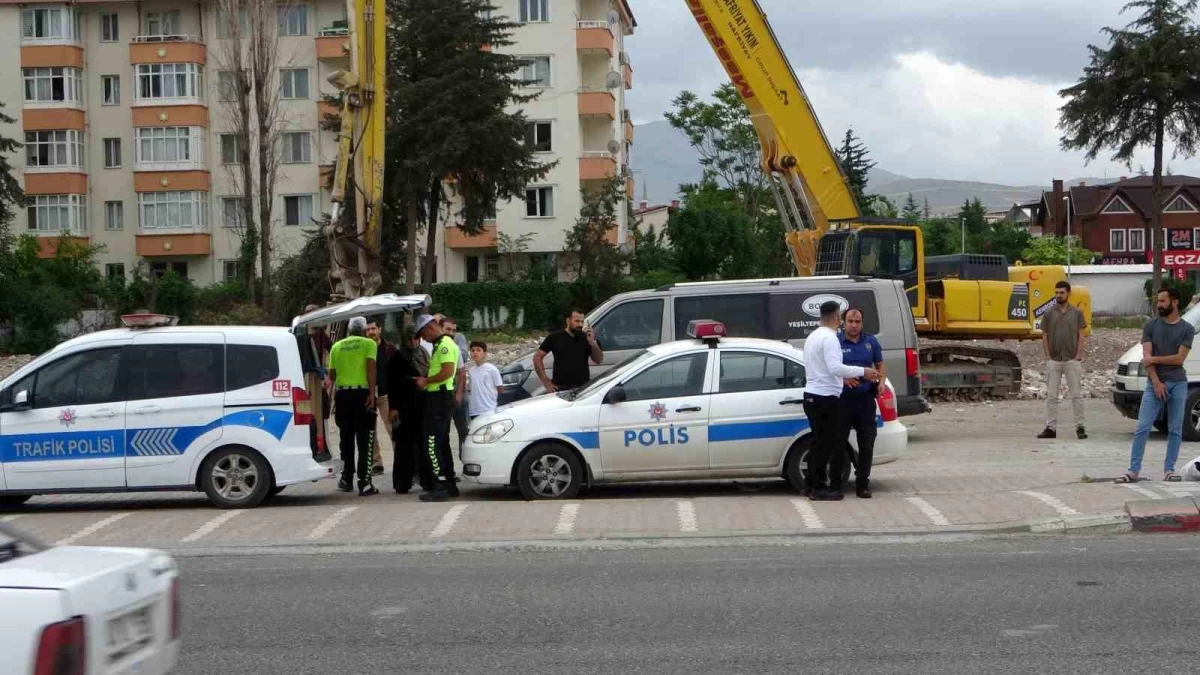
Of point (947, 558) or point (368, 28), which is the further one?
Result: point (368, 28)

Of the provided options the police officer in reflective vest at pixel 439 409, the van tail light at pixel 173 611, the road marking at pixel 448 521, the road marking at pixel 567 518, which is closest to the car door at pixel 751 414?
the road marking at pixel 567 518

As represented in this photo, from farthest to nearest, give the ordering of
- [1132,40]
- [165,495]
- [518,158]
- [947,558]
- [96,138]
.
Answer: [96,138]
[1132,40]
[518,158]
[165,495]
[947,558]

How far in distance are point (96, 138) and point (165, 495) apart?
47424 millimetres

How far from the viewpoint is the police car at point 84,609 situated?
440 centimetres

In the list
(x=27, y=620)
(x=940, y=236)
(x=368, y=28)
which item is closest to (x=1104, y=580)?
(x=27, y=620)

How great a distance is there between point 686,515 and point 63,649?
809 centimetres

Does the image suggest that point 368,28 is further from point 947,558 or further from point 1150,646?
point 1150,646

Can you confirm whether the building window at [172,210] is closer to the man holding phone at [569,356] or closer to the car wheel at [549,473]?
the man holding phone at [569,356]

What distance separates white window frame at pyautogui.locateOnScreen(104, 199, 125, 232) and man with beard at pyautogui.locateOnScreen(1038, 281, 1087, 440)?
47.9m

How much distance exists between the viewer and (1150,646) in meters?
7.34

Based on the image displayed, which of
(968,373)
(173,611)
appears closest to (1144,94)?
(968,373)

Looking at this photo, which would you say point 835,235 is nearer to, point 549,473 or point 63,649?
point 549,473

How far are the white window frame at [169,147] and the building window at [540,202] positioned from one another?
13.9 meters

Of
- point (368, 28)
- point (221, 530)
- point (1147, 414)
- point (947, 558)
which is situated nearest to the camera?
point (947, 558)
